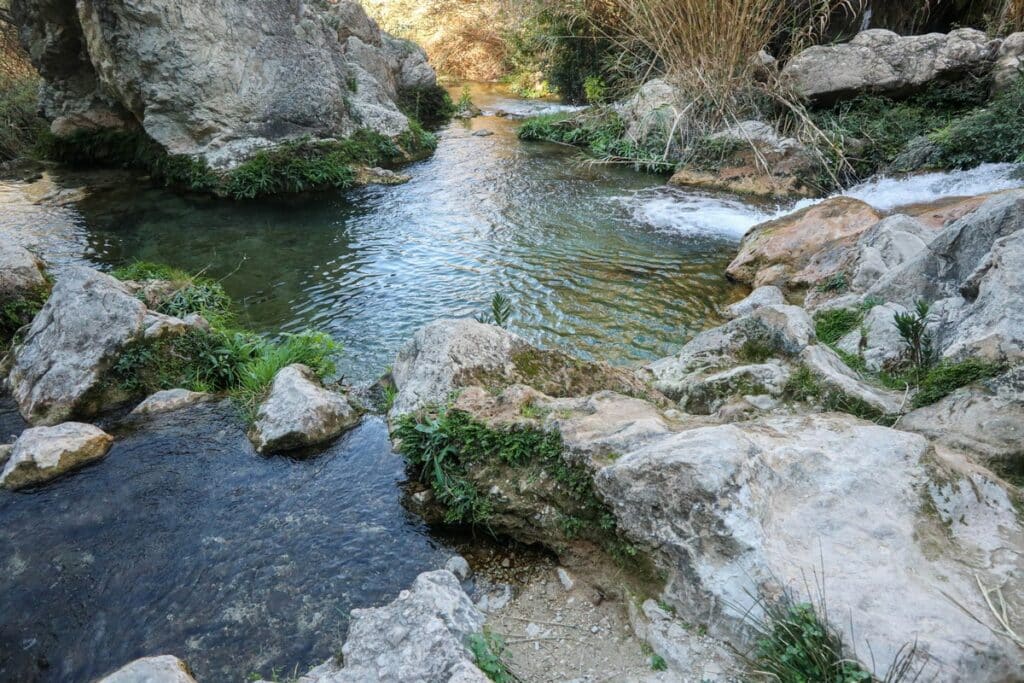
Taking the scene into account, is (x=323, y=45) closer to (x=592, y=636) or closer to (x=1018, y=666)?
(x=592, y=636)

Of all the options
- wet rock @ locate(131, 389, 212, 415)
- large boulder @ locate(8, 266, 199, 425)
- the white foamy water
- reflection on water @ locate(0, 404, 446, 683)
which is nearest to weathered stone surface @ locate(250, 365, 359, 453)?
reflection on water @ locate(0, 404, 446, 683)

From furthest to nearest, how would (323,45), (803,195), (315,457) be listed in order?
(323,45), (803,195), (315,457)

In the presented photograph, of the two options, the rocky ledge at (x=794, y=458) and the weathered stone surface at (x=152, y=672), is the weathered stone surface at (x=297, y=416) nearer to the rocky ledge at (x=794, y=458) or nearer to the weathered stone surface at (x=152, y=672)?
the rocky ledge at (x=794, y=458)

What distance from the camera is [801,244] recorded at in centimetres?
885

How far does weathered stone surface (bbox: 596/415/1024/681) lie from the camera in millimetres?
2551

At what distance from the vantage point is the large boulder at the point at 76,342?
582 cm

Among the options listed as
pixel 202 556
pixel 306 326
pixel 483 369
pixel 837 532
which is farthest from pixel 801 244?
pixel 202 556

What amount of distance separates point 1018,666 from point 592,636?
1.78 metres

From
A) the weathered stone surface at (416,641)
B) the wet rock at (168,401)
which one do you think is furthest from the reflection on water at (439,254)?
the weathered stone surface at (416,641)

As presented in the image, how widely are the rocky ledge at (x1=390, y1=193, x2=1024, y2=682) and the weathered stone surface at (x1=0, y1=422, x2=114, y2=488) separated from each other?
2.50m

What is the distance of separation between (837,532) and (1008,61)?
14.3 metres

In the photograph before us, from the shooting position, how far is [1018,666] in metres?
2.41

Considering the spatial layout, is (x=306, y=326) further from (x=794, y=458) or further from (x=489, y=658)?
(x=794, y=458)

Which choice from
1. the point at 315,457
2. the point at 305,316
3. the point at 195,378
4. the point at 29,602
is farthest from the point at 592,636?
the point at 305,316
